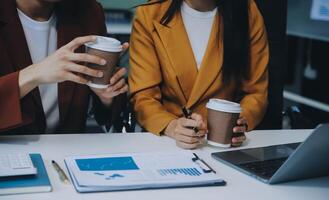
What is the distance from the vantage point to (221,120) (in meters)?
1.45

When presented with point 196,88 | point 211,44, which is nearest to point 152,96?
point 196,88

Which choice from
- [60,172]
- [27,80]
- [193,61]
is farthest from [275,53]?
[60,172]

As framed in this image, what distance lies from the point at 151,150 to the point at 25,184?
0.41 m

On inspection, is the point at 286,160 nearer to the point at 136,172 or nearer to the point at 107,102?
the point at 136,172

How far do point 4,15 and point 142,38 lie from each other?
475mm

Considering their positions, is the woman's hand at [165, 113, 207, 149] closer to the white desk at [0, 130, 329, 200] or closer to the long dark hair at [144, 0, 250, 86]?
the white desk at [0, 130, 329, 200]

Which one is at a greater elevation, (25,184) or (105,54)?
(105,54)

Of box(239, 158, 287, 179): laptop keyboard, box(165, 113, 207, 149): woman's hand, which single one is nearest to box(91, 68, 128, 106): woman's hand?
box(165, 113, 207, 149): woman's hand

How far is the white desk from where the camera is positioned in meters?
1.13

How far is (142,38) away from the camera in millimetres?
1882

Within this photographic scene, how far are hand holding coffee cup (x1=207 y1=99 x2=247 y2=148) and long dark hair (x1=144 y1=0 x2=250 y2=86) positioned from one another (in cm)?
43

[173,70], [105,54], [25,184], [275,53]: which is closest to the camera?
[25,184]

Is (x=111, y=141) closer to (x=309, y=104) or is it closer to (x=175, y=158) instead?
(x=175, y=158)

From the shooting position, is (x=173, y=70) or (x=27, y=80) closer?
(x=27, y=80)
